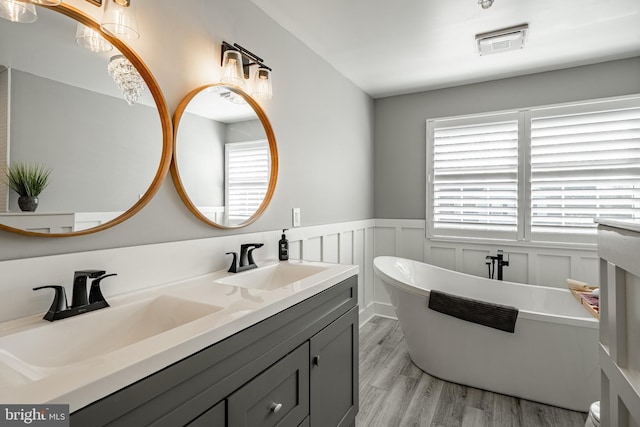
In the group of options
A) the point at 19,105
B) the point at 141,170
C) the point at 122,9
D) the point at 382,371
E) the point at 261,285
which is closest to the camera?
the point at 19,105

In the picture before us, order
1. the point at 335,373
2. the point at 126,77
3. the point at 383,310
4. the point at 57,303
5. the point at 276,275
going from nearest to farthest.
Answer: the point at 57,303, the point at 126,77, the point at 335,373, the point at 276,275, the point at 383,310

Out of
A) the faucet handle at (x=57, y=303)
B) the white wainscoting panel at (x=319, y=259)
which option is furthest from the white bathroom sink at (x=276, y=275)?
the faucet handle at (x=57, y=303)

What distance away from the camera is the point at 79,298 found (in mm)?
1087

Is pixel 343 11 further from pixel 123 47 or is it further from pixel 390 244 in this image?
pixel 390 244

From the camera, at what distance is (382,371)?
2588mm

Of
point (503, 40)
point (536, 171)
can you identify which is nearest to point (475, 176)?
point (536, 171)

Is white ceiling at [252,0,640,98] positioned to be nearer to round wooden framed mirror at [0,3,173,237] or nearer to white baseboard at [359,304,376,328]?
round wooden framed mirror at [0,3,173,237]

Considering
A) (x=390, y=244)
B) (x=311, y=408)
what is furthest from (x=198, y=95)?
(x=390, y=244)

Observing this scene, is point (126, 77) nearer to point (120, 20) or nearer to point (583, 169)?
point (120, 20)

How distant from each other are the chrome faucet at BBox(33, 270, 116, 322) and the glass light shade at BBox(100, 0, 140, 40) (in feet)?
2.76

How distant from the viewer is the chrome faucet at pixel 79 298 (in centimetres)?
102

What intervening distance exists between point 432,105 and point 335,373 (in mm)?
2906

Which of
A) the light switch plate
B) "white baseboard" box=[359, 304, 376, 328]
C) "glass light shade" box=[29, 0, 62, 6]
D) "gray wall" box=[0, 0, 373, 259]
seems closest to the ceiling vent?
"gray wall" box=[0, 0, 373, 259]

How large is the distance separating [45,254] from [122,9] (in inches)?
35.1
